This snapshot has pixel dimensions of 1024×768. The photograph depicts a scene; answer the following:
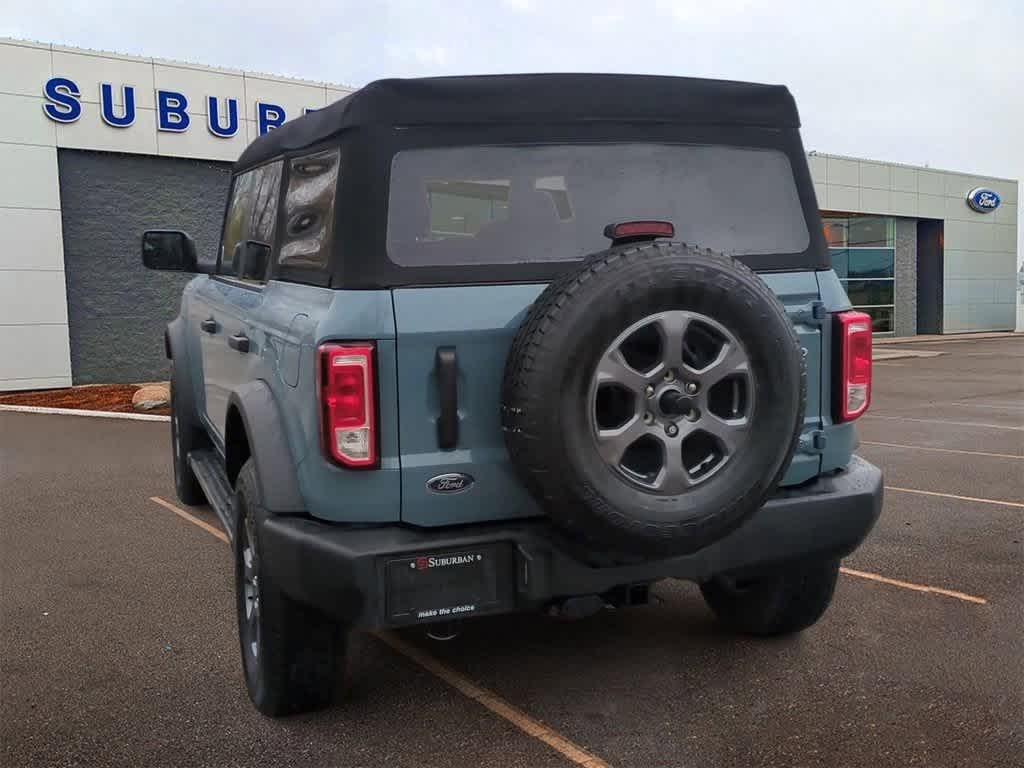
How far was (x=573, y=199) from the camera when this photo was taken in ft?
11.1

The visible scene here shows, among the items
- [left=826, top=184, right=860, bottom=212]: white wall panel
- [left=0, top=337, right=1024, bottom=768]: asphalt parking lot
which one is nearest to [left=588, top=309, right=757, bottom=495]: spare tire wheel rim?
[left=0, top=337, right=1024, bottom=768]: asphalt parking lot

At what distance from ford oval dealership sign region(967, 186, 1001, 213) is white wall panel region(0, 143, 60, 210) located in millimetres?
28861

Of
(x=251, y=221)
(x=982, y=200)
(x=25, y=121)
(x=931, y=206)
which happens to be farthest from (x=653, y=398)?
(x=982, y=200)

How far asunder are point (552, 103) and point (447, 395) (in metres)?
1.10

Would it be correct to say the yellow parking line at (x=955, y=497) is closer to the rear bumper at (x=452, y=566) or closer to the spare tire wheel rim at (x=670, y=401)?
the rear bumper at (x=452, y=566)

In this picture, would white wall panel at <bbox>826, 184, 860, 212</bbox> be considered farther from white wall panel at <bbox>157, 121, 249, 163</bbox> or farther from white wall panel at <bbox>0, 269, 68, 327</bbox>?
white wall panel at <bbox>0, 269, 68, 327</bbox>

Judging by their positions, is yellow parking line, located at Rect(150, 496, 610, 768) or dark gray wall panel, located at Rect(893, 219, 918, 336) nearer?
yellow parking line, located at Rect(150, 496, 610, 768)

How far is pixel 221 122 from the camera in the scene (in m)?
17.0

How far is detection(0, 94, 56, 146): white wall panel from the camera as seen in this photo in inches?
599

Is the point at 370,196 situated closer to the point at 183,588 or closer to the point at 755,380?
the point at 755,380

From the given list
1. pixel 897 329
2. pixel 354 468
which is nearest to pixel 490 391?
pixel 354 468

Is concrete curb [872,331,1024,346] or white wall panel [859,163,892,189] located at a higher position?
white wall panel [859,163,892,189]

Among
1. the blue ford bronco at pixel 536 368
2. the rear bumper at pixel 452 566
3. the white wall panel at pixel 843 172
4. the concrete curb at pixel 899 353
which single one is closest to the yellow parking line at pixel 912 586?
the blue ford bronco at pixel 536 368

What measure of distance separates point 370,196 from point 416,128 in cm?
28
